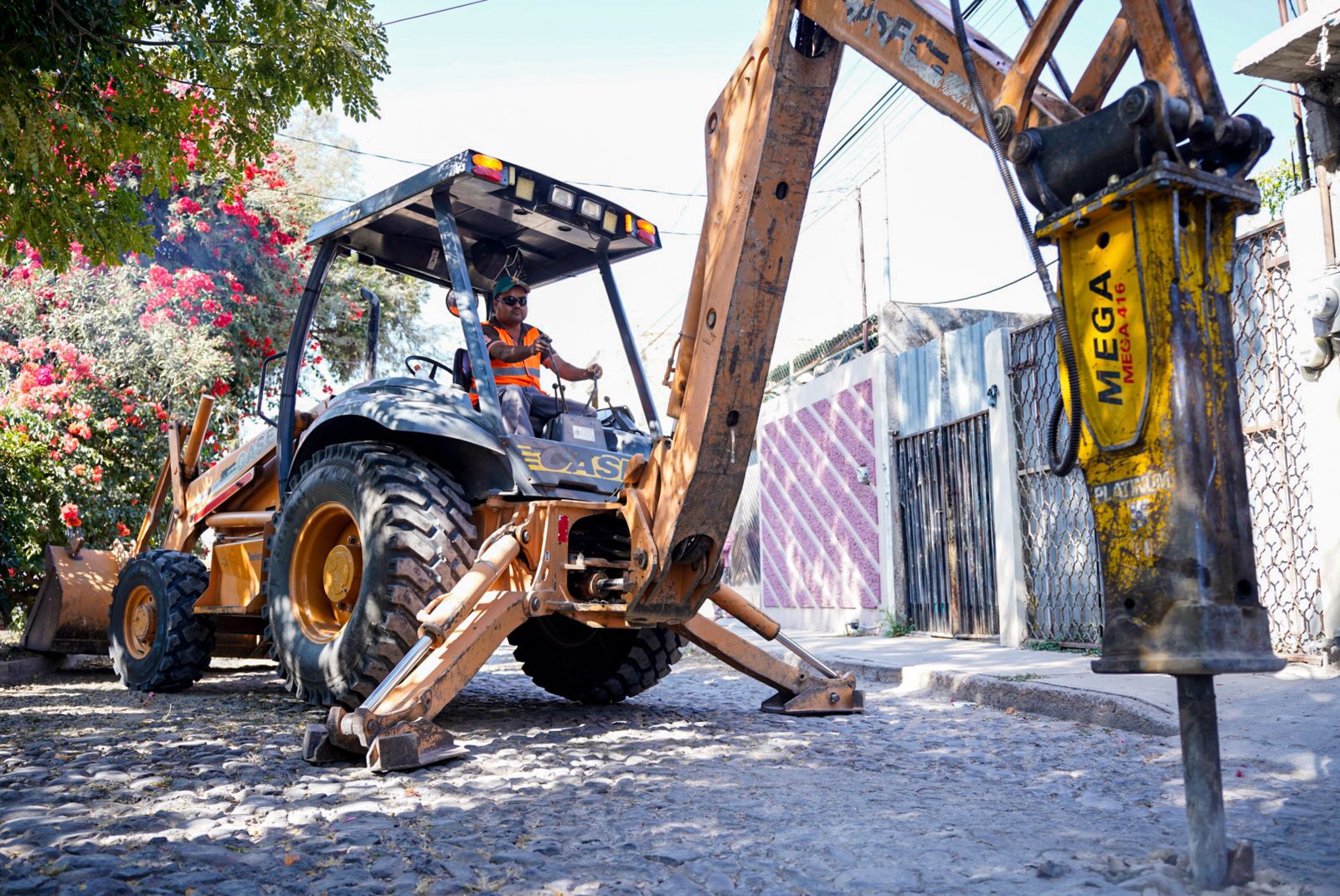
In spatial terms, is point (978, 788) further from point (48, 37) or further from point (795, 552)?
point (795, 552)

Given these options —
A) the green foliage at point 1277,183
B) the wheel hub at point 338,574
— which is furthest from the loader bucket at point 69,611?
the green foliage at point 1277,183

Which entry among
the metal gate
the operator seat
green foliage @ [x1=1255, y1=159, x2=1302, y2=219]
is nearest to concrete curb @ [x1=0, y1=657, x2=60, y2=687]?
the operator seat

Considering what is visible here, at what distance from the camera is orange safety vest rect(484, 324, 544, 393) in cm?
547

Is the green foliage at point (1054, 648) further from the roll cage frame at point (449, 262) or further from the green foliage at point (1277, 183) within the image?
the green foliage at point (1277, 183)

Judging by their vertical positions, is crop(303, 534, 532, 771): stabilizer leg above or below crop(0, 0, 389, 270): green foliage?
below

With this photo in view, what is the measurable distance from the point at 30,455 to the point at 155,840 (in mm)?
8500

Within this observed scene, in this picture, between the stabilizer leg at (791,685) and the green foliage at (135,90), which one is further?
the stabilizer leg at (791,685)

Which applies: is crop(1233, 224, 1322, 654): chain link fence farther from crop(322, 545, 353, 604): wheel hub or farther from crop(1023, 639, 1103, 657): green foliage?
crop(322, 545, 353, 604): wheel hub

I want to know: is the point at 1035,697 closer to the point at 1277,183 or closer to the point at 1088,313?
the point at 1088,313

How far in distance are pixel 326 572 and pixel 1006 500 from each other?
19.7ft

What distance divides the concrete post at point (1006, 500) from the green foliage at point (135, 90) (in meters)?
5.68

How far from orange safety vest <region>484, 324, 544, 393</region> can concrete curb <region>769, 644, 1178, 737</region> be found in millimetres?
3135

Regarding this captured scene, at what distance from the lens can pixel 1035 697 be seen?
5.80 metres

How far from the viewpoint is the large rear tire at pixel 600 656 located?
5859 millimetres
